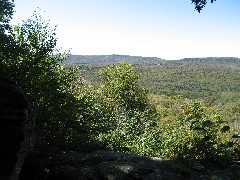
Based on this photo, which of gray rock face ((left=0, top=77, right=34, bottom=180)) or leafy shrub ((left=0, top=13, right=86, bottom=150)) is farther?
leafy shrub ((left=0, top=13, right=86, bottom=150))

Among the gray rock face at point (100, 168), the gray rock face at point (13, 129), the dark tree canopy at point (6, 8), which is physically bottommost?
the gray rock face at point (100, 168)

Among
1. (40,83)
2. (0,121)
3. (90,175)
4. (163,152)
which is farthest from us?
(163,152)

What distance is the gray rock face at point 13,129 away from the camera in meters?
8.91

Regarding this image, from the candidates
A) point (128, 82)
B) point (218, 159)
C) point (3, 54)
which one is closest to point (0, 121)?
point (3, 54)

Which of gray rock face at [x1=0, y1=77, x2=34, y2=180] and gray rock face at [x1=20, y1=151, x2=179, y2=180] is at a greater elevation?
gray rock face at [x1=0, y1=77, x2=34, y2=180]

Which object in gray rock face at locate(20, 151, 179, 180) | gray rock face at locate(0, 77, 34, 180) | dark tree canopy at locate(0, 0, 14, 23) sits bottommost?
gray rock face at locate(20, 151, 179, 180)

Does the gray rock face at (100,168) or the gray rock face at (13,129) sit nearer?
the gray rock face at (13,129)

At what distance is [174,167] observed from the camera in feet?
44.8

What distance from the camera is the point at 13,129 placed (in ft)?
30.6

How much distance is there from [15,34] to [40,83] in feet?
11.7

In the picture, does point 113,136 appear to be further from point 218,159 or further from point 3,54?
point 3,54

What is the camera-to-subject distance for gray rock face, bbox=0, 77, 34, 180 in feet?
29.2

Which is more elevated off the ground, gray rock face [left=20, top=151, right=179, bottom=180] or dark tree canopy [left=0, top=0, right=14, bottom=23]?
dark tree canopy [left=0, top=0, right=14, bottom=23]

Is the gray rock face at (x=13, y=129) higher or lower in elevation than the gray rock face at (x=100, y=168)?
higher
